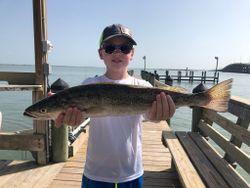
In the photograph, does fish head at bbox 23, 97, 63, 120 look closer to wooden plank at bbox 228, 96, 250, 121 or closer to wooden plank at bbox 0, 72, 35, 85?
wooden plank at bbox 228, 96, 250, 121

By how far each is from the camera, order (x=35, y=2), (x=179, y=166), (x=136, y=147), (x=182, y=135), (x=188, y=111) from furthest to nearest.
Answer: (x=188, y=111), (x=182, y=135), (x=35, y=2), (x=179, y=166), (x=136, y=147)

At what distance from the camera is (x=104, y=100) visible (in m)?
2.61

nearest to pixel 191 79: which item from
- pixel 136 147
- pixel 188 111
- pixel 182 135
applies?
pixel 188 111

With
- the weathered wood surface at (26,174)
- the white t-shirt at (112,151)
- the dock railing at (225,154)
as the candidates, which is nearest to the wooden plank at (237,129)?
the dock railing at (225,154)

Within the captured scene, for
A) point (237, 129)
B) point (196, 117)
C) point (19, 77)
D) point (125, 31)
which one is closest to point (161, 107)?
point (125, 31)

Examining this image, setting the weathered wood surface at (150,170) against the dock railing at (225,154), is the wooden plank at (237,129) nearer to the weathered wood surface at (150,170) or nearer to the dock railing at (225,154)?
the dock railing at (225,154)

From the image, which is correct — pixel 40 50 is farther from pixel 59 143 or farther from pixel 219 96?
pixel 219 96

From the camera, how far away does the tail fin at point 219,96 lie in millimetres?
3047

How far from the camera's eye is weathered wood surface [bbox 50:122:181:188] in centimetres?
529

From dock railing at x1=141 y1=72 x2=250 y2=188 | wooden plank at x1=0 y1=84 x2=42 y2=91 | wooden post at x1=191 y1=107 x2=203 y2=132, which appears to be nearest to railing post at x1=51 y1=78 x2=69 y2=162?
wooden plank at x1=0 y1=84 x2=42 y2=91

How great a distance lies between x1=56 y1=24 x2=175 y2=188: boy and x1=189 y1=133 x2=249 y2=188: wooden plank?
1511 mm

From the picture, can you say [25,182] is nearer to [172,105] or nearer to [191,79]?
[172,105]

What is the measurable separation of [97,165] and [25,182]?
9.36 ft

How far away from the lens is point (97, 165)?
2795mm
